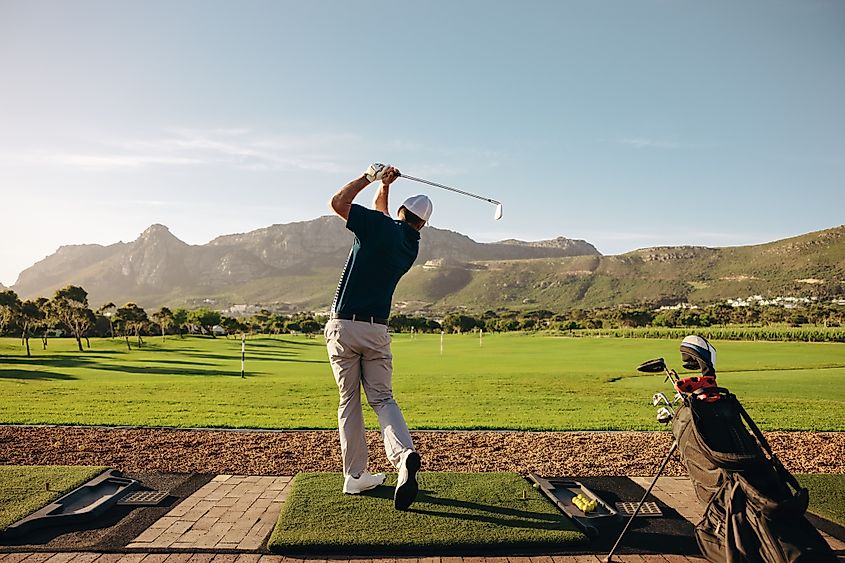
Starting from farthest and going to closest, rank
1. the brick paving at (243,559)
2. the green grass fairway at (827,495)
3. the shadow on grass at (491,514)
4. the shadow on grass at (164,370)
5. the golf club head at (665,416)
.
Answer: the shadow on grass at (164,370) → the green grass fairway at (827,495) → the shadow on grass at (491,514) → the golf club head at (665,416) → the brick paving at (243,559)

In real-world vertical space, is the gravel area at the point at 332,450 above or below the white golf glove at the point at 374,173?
below

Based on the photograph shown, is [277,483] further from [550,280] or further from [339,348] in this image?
[550,280]

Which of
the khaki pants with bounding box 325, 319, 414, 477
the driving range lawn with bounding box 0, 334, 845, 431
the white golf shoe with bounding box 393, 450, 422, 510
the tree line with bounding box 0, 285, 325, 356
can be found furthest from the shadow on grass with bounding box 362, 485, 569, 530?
the tree line with bounding box 0, 285, 325, 356

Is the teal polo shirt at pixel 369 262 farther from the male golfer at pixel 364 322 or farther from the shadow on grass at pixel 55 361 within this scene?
the shadow on grass at pixel 55 361

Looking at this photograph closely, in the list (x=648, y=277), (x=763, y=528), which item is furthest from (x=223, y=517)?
(x=648, y=277)

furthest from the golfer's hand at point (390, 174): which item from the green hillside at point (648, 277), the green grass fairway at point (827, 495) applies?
the green hillside at point (648, 277)

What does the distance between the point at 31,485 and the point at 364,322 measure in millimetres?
3366

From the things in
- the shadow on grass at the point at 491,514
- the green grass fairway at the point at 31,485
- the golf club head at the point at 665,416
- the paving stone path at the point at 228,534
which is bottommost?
the shadow on grass at the point at 491,514

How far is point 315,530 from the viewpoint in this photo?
188 inches

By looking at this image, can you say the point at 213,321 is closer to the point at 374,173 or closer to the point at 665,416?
the point at 374,173

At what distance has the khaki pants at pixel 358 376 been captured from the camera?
18.4 feet

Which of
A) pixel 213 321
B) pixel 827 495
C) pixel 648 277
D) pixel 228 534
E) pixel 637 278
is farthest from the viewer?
pixel 637 278

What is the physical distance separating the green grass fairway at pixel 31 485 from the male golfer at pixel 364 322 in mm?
2496

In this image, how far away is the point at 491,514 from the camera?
17.3 feet
